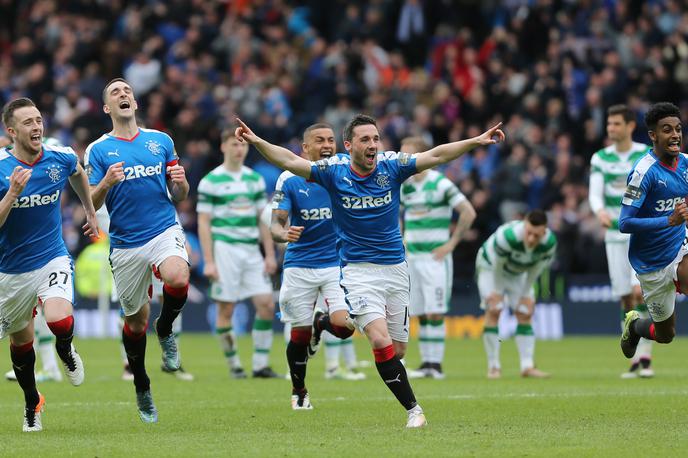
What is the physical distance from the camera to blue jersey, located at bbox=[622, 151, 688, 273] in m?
12.0

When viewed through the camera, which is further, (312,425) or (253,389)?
(253,389)

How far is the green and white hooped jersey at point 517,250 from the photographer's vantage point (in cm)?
1719

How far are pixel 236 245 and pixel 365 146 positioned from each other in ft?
21.4

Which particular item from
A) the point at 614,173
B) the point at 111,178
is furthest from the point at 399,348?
the point at 614,173

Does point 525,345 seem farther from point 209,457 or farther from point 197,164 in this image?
point 197,164

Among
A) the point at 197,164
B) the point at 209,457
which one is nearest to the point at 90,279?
the point at 197,164

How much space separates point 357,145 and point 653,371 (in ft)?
24.0

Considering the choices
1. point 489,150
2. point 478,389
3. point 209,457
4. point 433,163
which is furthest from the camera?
point 489,150

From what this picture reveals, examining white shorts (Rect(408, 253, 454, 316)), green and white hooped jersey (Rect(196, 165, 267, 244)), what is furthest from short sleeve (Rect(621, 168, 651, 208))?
green and white hooped jersey (Rect(196, 165, 267, 244))

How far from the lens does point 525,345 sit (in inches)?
679

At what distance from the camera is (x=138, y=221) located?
12.1 m

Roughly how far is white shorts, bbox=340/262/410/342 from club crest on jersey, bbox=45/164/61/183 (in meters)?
2.64

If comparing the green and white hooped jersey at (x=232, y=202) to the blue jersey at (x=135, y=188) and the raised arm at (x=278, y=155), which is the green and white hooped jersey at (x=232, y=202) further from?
the raised arm at (x=278, y=155)

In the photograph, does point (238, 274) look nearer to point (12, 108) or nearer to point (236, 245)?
point (236, 245)
